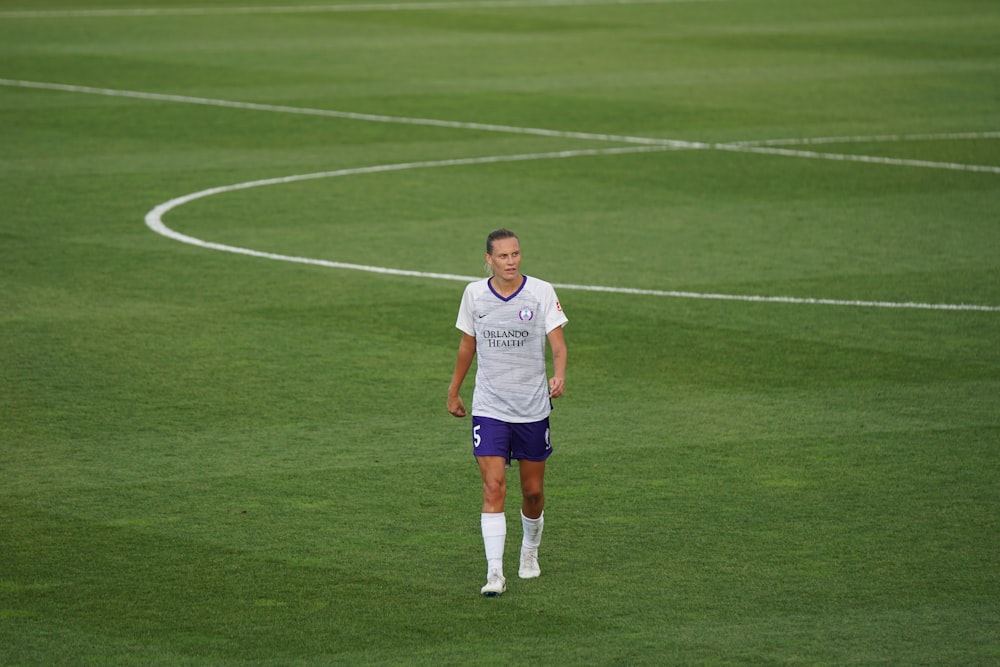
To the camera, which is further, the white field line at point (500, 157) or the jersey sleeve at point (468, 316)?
the white field line at point (500, 157)

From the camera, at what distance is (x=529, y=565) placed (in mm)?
8016

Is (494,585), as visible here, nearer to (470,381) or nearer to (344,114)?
(470,381)

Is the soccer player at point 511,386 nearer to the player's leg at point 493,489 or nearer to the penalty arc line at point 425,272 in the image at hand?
the player's leg at point 493,489

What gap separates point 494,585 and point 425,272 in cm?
748

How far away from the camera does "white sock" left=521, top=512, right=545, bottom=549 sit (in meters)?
7.95

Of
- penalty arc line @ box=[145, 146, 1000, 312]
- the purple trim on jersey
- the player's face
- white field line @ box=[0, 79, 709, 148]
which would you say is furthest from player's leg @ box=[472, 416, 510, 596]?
white field line @ box=[0, 79, 709, 148]

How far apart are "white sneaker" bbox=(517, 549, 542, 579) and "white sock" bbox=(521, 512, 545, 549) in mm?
27

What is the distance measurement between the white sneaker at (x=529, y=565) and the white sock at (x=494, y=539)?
0.24m

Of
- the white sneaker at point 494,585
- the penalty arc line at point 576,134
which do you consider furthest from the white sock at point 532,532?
the penalty arc line at point 576,134

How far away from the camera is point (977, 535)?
851cm

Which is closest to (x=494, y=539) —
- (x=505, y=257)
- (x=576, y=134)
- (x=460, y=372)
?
(x=460, y=372)

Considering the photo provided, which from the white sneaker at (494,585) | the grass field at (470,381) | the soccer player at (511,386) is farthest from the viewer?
the soccer player at (511,386)

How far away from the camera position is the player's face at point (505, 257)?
777 cm

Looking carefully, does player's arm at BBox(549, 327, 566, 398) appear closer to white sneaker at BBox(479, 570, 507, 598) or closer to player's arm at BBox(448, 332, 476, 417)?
player's arm at BBox(448, 332, 476, 417)
